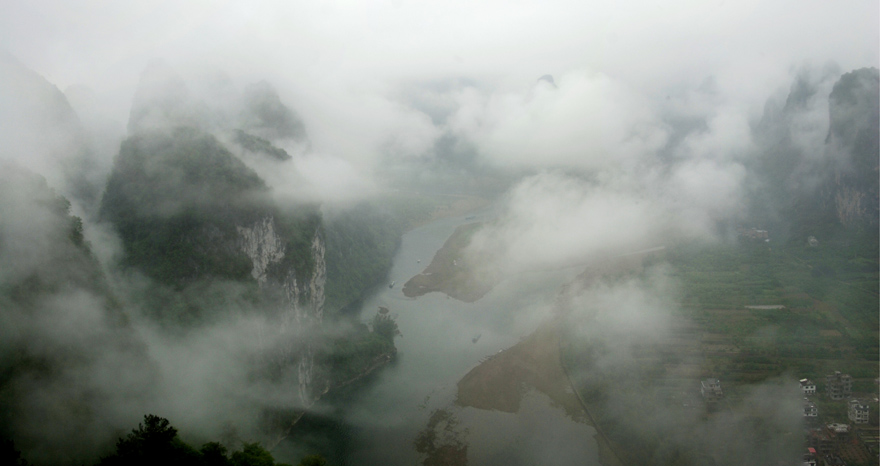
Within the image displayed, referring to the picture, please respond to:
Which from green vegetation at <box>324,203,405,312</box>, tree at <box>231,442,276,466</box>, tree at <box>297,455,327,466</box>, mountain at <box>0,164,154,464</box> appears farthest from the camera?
green vegetation at <box>324,203,405,312</box>

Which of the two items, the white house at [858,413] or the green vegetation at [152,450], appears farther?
the white house at [858,413]

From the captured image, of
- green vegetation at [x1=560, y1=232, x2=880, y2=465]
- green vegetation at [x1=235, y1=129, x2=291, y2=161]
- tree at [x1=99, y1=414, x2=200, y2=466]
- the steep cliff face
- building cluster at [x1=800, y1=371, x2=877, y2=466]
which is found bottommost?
building cluster at [x1=800, y1=371, x2=877, y2=466]

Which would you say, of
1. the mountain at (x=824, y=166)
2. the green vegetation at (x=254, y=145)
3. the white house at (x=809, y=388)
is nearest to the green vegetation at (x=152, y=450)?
the green vegetation at (x=254, y=145)

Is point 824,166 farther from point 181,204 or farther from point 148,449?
point 148,449

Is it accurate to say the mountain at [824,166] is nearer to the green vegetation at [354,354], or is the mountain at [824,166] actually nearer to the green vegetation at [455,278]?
the green vegetation at [455,278]

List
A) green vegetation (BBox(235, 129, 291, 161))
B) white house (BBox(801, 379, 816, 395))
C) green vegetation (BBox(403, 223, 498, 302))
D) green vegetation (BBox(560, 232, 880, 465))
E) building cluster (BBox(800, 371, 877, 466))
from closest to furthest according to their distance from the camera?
building cluster (BBox(800, 371, 877, 466)), green vegetation (BBox(560, 232, 880, 465)), white house (BBox(801, 379, 816, 395)), green vegetation (BBox(235, 129, 291, 161)), green vegetation (BBox(403, 223, 498, 302))

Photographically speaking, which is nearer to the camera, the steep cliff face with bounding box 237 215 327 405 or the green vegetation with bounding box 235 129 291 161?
the steep cliff face with bounding box 237 215 327 405

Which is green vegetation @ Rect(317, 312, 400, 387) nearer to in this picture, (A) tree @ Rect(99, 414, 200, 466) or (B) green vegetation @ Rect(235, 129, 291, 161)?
(B) green vegetation @ Rect(235, 129, 291, 161)

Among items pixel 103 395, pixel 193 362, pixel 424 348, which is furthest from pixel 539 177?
pixel 103 395

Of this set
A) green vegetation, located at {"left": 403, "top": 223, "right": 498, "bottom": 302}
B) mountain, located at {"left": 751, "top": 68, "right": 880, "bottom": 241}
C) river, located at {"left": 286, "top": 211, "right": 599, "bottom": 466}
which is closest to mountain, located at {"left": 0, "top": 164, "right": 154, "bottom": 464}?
river, located at {"left": 286, "top": 211, "right": 599, "bottom": 466}
